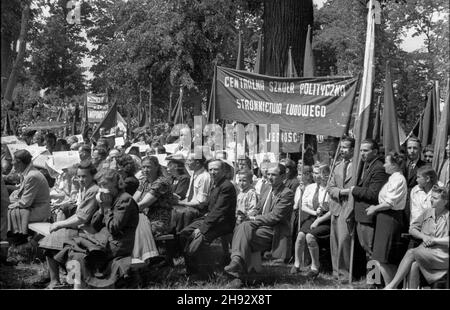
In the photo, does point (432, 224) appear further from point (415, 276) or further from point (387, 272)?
point (387, 272)

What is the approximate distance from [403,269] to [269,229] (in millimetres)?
1915

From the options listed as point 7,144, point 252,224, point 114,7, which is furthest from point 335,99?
point 114,7

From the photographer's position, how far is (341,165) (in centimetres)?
833

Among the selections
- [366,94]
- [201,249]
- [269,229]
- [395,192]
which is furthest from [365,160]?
[201,249]

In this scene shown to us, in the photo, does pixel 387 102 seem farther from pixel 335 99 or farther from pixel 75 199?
pixel 75 199

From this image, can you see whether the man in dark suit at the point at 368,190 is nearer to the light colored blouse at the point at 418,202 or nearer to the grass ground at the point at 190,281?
the light colored blouse at the point at 418,202

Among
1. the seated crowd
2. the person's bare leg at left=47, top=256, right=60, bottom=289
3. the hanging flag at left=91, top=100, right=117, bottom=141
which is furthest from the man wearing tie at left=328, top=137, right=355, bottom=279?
the hanging flag at left=91, top=100, right=117, bottom=141

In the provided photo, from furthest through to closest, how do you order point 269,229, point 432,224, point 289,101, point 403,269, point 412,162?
point 289,101 < point 412,162 < point 269,229 < point 403,269 < point 432,224

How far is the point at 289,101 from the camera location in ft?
30.6

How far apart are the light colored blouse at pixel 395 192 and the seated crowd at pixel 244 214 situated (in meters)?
0.01

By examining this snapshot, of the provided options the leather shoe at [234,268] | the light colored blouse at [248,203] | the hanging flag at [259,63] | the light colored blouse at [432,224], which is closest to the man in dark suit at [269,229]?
the leather shoe at [234,268]

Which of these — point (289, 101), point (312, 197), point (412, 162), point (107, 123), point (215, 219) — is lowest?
point (215, 219)

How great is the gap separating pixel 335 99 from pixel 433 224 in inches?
102

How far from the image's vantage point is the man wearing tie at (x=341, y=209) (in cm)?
805
